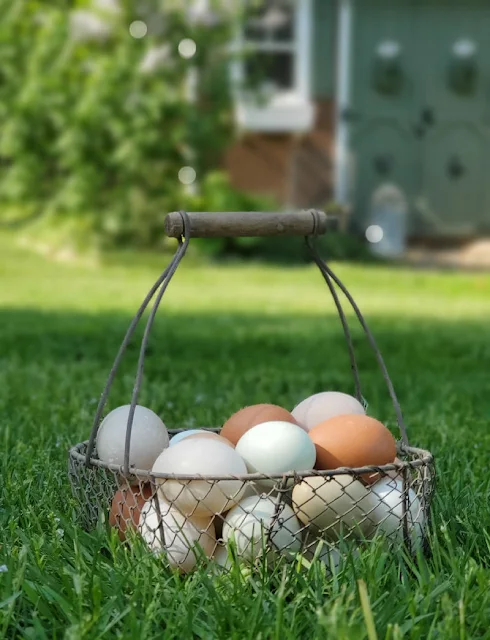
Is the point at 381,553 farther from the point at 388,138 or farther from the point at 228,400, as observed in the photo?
the point at 388,138

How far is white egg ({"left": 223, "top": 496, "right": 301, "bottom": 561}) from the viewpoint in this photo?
2150mm

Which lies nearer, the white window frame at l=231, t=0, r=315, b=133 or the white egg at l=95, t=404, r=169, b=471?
the white egg at l=95, t=404, r=169, b=471

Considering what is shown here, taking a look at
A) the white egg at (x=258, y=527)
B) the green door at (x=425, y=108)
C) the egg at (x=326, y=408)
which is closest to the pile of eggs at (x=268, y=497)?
the white egg at (x=258, y=527)

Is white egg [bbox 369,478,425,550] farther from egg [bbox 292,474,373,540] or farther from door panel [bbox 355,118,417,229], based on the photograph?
door panel [bbox 355,118,417,229]

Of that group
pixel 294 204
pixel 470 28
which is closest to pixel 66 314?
pixel 294 204

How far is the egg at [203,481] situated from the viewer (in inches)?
86.0

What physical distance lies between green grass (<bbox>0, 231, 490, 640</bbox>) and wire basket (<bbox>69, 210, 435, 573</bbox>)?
0.19 feet

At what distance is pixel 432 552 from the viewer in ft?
7.38

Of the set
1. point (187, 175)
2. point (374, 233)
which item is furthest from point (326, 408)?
point (374, 233)

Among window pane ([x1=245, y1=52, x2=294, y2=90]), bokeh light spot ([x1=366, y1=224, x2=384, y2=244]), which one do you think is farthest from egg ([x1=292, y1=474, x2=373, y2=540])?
window pane ([x1=245, y1=52, x2=294, y2=90])

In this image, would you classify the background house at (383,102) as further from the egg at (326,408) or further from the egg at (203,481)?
the egg at (203,481)

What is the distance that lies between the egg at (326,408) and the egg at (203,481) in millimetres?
441

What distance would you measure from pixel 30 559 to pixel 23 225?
412 inches

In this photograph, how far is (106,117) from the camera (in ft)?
36.8
